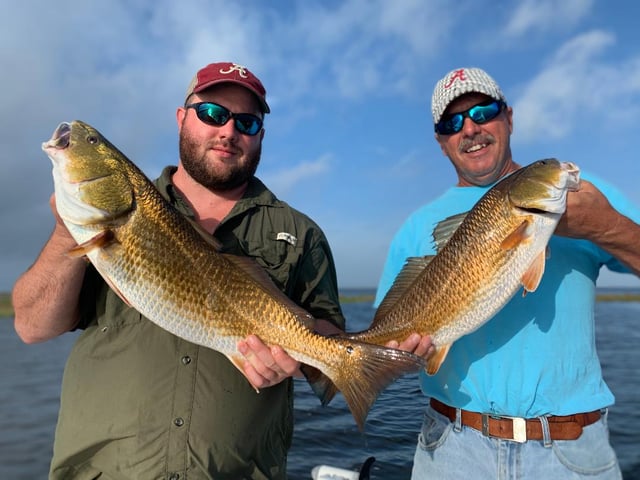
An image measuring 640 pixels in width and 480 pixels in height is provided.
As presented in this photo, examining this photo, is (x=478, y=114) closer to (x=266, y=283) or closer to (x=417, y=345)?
(x=417, y=345)

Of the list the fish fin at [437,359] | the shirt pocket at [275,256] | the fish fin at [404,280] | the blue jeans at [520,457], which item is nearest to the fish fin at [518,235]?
the fish fin at [404,280]

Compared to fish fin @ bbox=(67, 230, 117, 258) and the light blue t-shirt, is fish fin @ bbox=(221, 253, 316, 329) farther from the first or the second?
the light blue t-shirt

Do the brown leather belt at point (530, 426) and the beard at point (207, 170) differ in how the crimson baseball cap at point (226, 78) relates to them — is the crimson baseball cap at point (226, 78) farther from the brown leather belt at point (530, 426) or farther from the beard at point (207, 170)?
the brown leather belt at point (530, 426)

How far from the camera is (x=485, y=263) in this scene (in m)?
3.35

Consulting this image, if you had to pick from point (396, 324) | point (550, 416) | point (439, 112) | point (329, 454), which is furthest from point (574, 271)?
point (329, 454)

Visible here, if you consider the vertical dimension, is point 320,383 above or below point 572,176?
below

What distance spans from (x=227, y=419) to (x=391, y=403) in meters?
7.70

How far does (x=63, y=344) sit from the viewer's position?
829 inches

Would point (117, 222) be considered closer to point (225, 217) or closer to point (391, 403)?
point (225, 217)

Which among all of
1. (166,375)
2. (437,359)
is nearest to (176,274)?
(166,375)

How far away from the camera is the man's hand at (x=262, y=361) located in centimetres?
303

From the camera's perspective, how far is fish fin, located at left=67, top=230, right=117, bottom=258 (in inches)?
109

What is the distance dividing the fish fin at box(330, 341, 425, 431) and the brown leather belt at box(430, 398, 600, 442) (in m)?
0.71

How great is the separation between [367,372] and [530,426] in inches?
45.9
